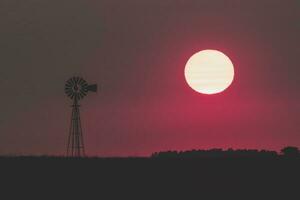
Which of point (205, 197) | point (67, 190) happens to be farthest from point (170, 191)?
point (67, 190)

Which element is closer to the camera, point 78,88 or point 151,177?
point 151,177

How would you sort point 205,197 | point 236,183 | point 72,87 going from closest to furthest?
point 205,197, point 236,183, point 72,87

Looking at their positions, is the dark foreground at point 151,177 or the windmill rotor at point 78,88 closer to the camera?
the dark foreground at point 151,177

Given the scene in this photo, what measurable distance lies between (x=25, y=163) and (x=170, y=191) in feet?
32.2

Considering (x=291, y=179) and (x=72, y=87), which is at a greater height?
(x=72, y=87)

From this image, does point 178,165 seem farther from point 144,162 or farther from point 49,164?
point 49,164

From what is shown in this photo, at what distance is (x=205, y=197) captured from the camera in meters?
49.8

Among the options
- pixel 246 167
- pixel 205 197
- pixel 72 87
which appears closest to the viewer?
pixel 205 197

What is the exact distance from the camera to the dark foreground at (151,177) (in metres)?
50.2

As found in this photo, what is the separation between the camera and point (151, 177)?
2151 inches

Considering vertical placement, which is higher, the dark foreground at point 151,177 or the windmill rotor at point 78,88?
the windmill rotor at point 78,88

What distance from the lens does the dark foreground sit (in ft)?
165

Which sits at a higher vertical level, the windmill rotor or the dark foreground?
the windmill rotor

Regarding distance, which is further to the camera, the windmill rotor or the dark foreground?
the windmill rotor
